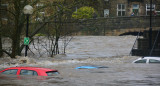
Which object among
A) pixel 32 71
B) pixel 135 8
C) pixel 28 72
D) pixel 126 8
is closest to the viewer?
pixel 32 71

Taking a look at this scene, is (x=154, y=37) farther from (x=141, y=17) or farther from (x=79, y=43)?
(x=141, y=17)

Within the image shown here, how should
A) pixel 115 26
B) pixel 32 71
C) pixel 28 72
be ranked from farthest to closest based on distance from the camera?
1. pixel 115 26
2. pixel 28 72
3. pixel 32 71

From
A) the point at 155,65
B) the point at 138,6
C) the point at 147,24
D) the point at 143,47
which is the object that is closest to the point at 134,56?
the point at 143,47

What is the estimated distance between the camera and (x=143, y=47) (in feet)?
120

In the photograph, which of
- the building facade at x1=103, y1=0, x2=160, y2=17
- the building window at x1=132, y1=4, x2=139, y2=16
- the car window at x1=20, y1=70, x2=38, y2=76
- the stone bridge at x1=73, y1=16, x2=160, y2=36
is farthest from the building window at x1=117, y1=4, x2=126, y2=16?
the car window at x1=20, y1=70, x2=38, y2=76

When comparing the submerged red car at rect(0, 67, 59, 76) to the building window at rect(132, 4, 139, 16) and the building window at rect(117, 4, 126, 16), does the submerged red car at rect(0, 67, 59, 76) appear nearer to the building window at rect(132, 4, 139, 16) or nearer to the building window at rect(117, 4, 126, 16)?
the building window at rect(117, 4, 126, 16)

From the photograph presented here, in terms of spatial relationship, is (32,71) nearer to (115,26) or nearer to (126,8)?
(115,26)

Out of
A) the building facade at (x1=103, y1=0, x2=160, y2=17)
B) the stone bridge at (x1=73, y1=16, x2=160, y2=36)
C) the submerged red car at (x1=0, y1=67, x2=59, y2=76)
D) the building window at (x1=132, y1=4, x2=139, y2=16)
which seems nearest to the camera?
the submerged red car at (x1=0, y1=67, x2=59, y2=76)

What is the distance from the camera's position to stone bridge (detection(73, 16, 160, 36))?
59156 mm

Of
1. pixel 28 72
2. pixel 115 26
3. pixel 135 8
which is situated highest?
pixel 135 8

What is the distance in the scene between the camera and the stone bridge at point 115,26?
5916 centimetres

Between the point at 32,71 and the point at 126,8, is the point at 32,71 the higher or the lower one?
the lower one

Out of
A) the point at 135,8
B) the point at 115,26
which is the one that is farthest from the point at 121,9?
the point at 115,26

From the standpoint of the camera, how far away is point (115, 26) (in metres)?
60.7
